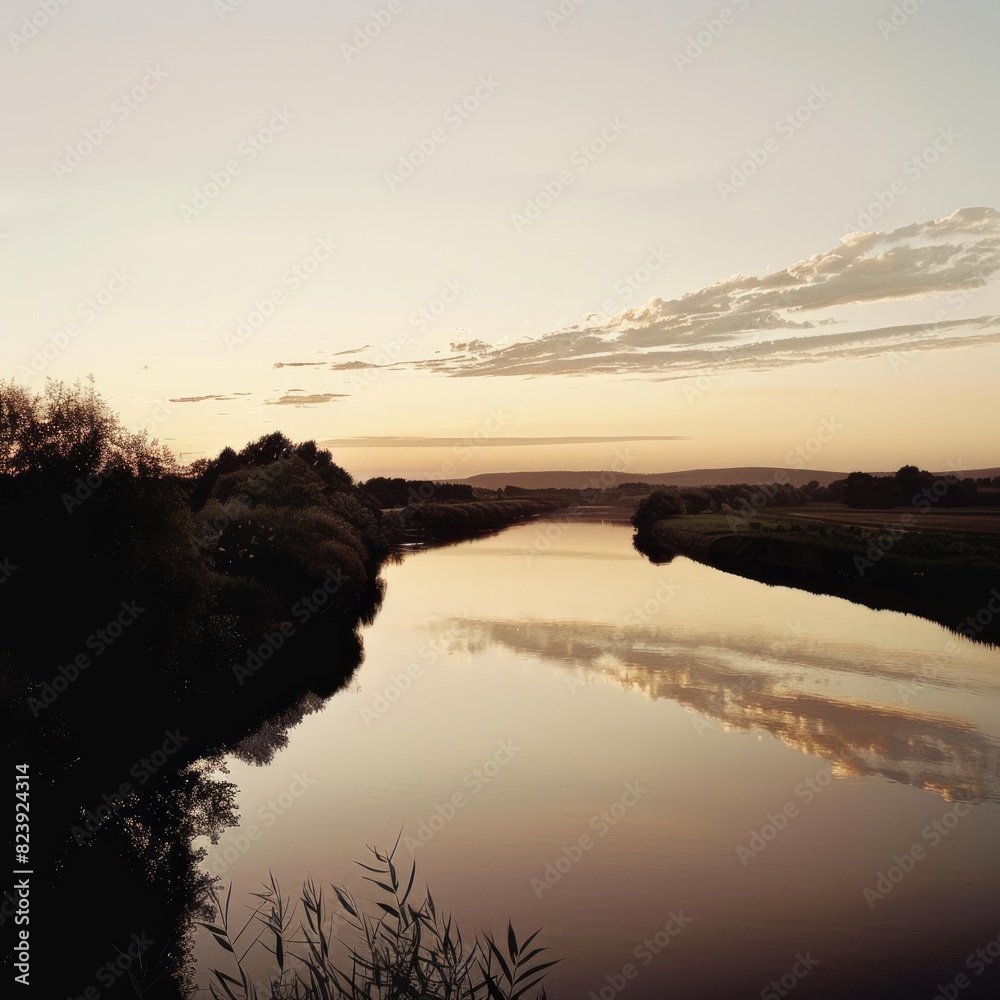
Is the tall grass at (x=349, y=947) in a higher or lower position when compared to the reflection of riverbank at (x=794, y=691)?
higher

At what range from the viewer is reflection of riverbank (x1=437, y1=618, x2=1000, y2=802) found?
71.4 ft

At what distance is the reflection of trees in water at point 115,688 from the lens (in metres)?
14.9

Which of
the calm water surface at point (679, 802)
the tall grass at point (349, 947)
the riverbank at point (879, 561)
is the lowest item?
the riverbank at point (879, 561)

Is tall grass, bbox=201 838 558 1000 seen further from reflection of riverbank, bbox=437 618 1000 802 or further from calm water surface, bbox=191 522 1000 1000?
reflection of riverbank, bbox=437 618 1000 802

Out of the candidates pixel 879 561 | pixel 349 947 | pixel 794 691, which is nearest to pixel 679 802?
pixel 349 947

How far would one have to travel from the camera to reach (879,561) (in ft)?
187

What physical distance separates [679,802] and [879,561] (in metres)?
42.4

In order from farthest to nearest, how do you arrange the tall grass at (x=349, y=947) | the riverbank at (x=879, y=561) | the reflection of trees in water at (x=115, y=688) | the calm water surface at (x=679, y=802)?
the riverbank at (x=879, y=561) < the reflection of trees in water at (x=115, y=688) < the calm water surface at (x=679, y=802) < the tall grass at (x=349, y=947)

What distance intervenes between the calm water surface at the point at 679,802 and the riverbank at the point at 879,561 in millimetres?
7167

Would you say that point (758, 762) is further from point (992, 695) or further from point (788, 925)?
point (992, 695)

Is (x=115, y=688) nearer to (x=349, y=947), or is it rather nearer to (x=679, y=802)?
(x=679, y=802)

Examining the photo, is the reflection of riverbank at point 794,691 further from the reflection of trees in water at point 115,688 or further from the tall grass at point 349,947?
the tall grass at point 349,947

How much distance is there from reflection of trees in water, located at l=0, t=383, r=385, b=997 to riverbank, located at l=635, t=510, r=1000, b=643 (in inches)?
1199

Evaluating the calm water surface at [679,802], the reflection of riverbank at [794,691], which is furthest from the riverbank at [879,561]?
the reflection of riverbank at [794,691]
